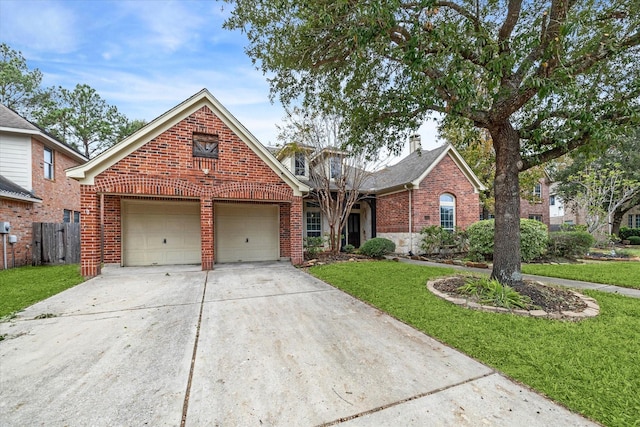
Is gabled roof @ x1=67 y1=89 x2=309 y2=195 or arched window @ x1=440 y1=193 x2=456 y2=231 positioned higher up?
gabled roof @ x1=67 y1=89 x2=309 y2=195

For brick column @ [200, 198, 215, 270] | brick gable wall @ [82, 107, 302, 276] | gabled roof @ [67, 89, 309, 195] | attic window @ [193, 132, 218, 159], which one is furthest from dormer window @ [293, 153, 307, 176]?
brick column @ [200, 198, 215, 270]

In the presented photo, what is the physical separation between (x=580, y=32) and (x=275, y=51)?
6.06 metres

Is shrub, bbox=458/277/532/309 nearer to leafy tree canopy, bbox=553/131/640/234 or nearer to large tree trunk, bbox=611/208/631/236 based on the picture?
leafy tree canopy, bbox=553/131/640/234

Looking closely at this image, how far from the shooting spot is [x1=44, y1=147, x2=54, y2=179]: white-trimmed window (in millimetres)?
12117

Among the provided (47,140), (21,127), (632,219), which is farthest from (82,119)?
(632,219)

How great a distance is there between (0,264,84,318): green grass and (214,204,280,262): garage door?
4.39 metres

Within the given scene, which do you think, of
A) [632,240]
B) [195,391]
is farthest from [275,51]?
[632,240]

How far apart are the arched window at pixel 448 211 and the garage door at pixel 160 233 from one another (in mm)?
11457

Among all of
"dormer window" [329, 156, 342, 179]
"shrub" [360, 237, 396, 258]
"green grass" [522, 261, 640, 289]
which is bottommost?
"green grass" [522, 261, 640, 289]

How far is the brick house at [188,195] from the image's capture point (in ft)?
25.8

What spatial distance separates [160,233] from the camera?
1000 cm

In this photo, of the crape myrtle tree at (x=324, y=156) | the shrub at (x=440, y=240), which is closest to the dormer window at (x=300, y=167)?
the crape myrtle tree at (x=324, y=156)

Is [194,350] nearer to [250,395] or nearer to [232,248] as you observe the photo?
[250,395]

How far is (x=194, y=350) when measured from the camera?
131 inches
